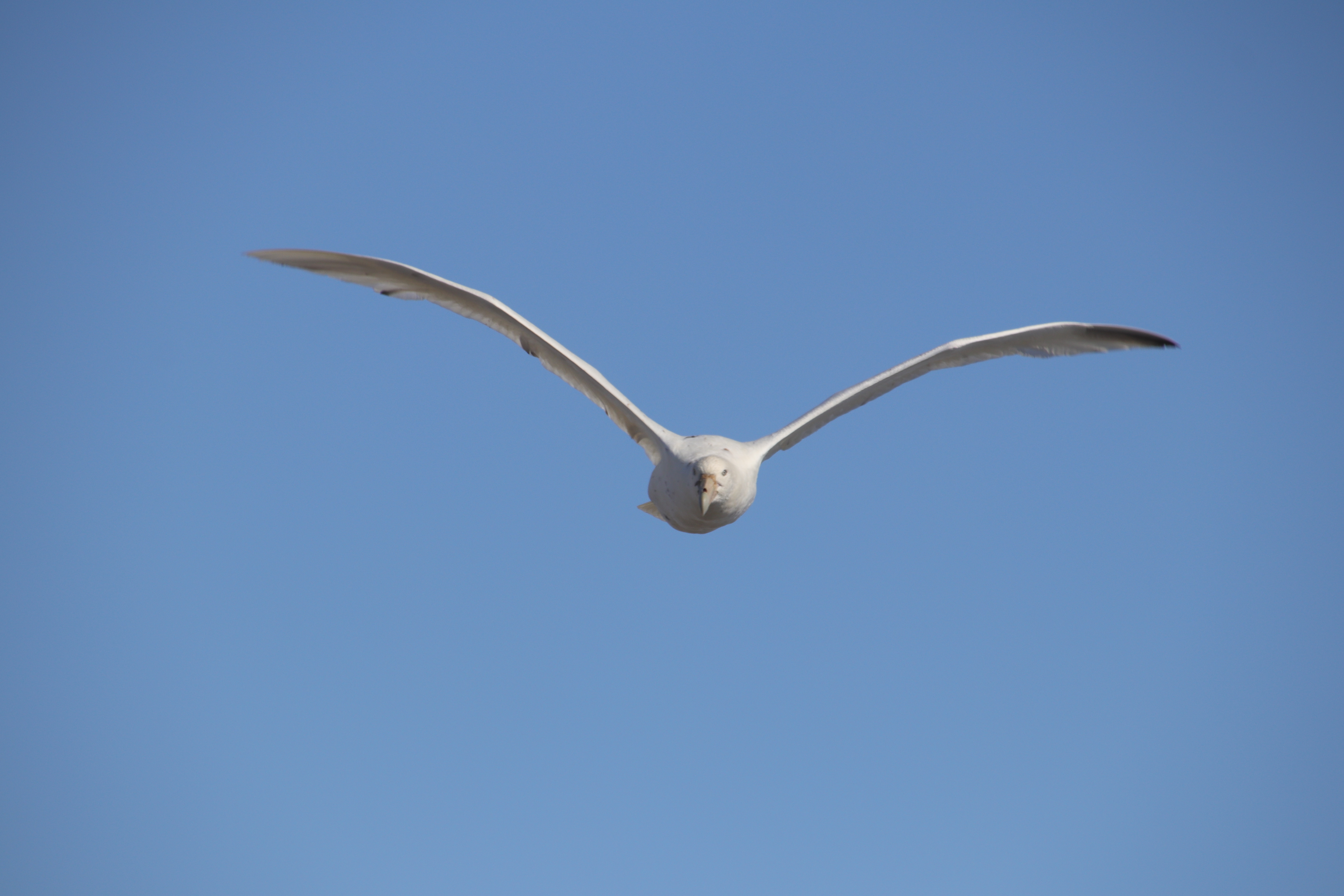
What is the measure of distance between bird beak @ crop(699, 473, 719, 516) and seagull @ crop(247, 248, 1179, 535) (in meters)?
0.05

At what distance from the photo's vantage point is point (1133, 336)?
15.0m

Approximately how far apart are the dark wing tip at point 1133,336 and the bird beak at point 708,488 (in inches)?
274

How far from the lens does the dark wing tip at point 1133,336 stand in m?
14.8

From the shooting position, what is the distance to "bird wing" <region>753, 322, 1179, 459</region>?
1409cm

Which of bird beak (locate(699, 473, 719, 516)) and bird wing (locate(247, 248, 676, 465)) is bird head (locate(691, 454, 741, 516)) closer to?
bird beak (locate(699, 473, 719, 516))

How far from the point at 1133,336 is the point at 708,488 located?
773 centimetres

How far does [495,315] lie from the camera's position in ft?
46.5

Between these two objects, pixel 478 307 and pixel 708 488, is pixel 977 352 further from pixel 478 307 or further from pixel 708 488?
pixel 478 307

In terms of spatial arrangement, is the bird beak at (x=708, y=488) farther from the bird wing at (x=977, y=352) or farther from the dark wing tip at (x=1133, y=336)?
the dark wing tip at (x=1133, y=336)

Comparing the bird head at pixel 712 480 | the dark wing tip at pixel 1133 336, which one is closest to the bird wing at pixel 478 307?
the bird head at pixel 712 480

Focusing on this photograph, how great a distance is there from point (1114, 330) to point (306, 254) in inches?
488

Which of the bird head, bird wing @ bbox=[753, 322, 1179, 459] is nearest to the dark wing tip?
bird wing @ bbox=[753, 322, 1179, 459]

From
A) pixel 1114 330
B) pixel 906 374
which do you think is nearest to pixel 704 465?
pixel 906 374

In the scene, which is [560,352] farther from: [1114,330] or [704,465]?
[1114,330]
